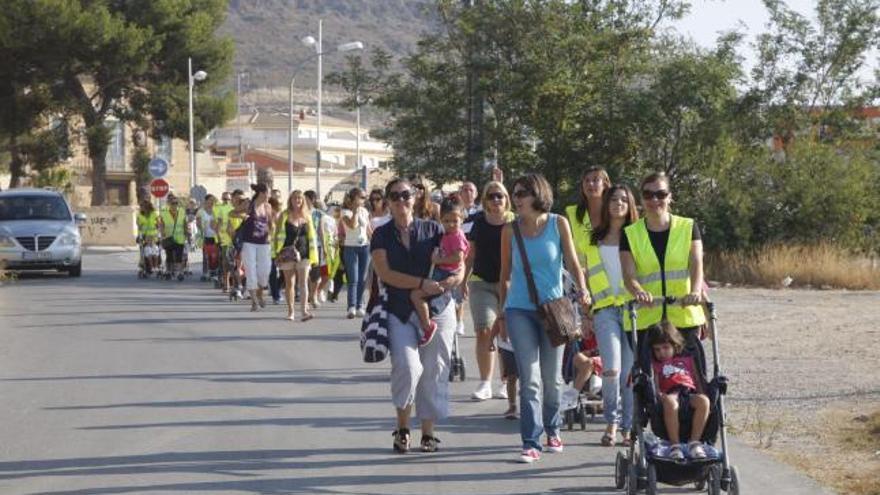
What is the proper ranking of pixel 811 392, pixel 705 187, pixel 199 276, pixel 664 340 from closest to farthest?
pixel 664 340, pixel 811 392, pixel 705 187, pixel 199 276

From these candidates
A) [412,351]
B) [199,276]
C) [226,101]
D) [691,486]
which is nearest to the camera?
[691,486]

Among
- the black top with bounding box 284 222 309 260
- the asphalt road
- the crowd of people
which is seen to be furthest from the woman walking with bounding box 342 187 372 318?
the crowd of people

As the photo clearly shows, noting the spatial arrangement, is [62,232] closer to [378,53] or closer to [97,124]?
[378,53]

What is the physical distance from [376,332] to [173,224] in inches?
816

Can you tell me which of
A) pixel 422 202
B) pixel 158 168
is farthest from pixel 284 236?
pixel 158 168

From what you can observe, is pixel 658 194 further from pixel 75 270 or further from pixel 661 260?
pixel 75 270

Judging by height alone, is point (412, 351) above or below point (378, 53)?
below

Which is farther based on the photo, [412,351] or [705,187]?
[705,187]

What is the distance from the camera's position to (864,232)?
30.4 meters

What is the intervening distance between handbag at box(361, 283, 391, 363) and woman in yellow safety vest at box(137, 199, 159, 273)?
21094 millimetres

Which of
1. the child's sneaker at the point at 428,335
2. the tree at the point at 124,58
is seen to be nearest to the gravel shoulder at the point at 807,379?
the child's sneaker at the point at 428,335

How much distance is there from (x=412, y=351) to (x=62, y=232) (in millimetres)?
23015

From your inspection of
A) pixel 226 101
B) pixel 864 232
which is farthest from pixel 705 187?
pixel 226 101

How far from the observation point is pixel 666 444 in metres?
8.32
